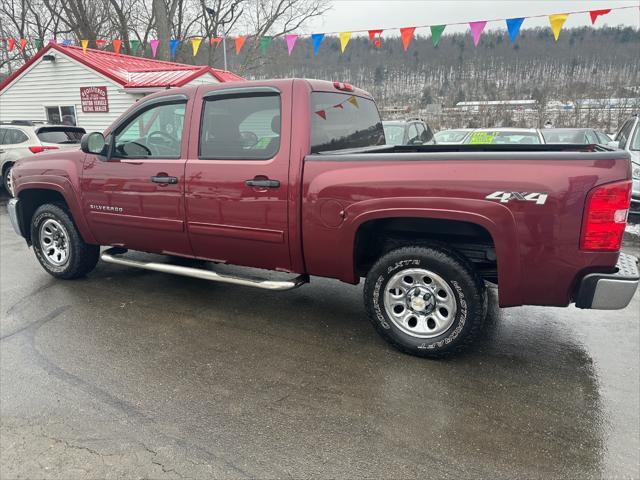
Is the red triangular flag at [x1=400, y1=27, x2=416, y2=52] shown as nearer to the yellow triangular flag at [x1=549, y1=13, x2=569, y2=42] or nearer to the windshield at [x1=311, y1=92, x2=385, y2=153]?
the yellow triangular flag at [x1=549, y1=13, x2=569, y2=42]

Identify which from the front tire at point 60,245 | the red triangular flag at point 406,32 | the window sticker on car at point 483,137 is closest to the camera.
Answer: the front tire at point 60,245

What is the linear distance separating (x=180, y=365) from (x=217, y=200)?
4.25 feet

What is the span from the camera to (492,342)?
3.58 m

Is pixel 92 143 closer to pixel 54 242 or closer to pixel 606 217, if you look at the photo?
pixel 54 242

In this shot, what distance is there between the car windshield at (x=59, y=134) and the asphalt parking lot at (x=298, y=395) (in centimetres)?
717

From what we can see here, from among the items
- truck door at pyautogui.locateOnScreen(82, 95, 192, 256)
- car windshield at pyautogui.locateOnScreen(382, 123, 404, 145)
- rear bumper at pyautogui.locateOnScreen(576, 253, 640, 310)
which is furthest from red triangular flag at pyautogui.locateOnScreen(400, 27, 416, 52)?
rear bumper at pyautogui.locateOnScreen(576, 253, 640, 310)

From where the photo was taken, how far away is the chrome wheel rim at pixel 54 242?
4.87 m

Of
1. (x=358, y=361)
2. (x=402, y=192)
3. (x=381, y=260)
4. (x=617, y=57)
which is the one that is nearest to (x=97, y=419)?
(x=358, y=361)

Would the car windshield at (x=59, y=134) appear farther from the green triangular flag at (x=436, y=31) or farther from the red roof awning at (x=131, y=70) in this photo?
the green triangular flag at (x=436, y=31)

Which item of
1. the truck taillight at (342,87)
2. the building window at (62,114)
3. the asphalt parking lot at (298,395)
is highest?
the building window at (62,114)

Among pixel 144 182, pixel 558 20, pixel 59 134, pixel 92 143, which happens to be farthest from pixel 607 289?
pixel 59 134

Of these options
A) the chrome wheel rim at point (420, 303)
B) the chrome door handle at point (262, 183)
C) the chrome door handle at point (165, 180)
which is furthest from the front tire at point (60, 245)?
the chrome wheel rim at point (420, 303)

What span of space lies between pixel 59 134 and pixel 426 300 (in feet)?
33.2

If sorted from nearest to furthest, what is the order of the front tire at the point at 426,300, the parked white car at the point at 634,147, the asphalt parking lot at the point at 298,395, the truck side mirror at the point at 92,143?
1. the asphalt parking lot at the point at 298,395
2. the front tire at the point at 426,300
3. the truck side mirror at the point at 92,143
4. the parked white car at the point at 634,147
